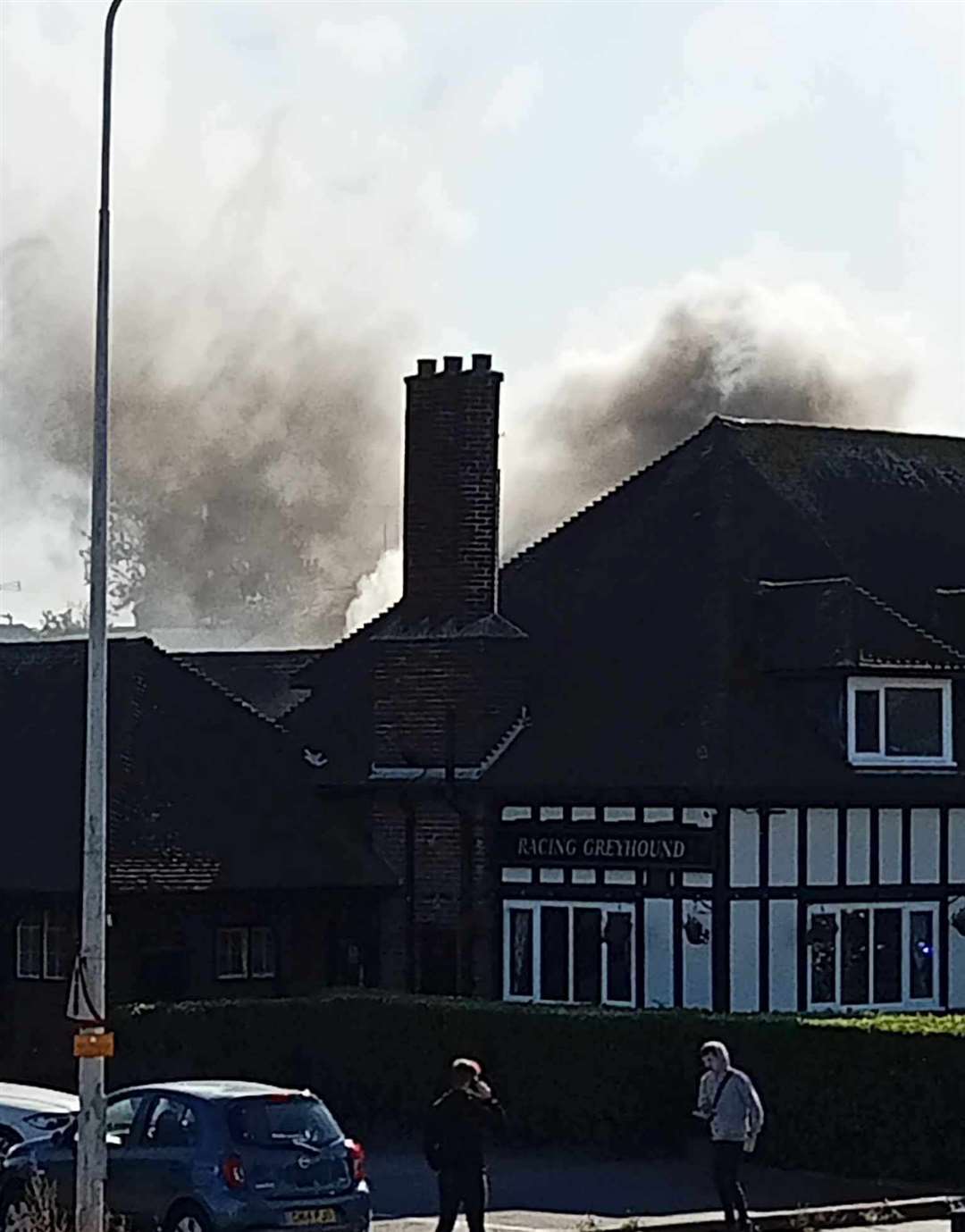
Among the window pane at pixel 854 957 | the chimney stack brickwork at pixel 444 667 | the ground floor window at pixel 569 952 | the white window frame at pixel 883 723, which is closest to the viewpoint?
the window pane at pixel 854 957

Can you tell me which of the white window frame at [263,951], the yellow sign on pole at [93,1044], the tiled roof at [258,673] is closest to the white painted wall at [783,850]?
the white window frame at [263,951]

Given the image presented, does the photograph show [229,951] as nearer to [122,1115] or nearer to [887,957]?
[887,957]

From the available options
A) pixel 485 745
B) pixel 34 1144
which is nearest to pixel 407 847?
pixel 485 745

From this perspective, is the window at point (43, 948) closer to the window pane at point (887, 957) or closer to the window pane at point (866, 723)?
the window pane at point (887, 957)

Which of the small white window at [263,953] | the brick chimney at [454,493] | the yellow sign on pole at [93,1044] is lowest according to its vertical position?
the small white window at [263,953]

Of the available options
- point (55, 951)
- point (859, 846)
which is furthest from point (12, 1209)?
point (859, 846)

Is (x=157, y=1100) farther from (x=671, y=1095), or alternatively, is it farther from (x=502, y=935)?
(x=502, y=935)

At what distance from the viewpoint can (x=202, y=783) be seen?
32.5 metres

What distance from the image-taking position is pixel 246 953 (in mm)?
31422

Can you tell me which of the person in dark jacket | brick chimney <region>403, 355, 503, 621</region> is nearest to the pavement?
the person in dark jacket

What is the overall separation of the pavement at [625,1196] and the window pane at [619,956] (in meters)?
3.79

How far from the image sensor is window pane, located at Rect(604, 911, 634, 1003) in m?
29.7

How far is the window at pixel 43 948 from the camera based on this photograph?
3027 centimetres

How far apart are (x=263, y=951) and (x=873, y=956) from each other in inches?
273
